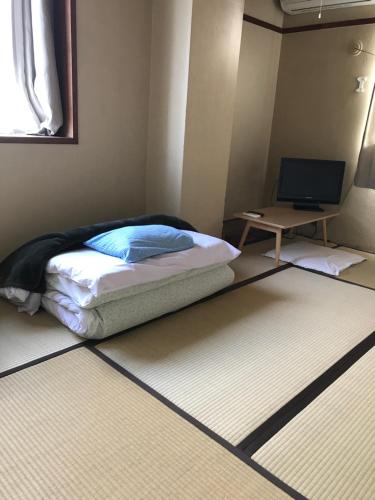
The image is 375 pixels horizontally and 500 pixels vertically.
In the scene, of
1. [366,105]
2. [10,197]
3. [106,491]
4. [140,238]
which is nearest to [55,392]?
[106,491]

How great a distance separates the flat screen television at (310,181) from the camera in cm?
409

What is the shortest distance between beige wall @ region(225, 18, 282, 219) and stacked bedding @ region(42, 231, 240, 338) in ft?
6.46

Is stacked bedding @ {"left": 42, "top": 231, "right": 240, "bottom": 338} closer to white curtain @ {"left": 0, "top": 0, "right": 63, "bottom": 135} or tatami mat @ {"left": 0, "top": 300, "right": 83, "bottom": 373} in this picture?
tatami mat @ {"left": 0, "top": 300, "right": 83, "bottom": 373}

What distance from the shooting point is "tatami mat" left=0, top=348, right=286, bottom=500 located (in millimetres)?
1332

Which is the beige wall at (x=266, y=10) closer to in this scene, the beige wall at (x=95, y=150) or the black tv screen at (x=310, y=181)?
the beige wall at (x=95, y=150)

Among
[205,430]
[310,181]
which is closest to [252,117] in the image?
[310,181]

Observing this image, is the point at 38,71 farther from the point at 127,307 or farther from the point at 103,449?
the point at 103,449

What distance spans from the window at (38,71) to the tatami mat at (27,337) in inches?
45.2

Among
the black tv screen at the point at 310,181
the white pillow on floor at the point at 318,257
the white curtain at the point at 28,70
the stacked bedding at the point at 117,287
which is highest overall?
the white curtain at the point at 28,70

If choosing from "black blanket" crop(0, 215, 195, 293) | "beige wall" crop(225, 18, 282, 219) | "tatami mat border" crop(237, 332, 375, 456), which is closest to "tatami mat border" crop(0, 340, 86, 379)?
"black blanket" crop(0, 215, 195, 293)

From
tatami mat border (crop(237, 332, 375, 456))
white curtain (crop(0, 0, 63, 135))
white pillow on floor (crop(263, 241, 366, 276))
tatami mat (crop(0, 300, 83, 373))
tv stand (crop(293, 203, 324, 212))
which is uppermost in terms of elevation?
white curtain (crop(0, 0, 63, 135))

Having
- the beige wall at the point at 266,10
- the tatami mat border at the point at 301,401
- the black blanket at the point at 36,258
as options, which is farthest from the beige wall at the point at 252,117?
the tatami mat border at the point at 301,401

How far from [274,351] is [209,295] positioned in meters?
0.73

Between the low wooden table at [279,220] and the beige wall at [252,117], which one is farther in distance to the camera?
the beige wall at [252,117]
